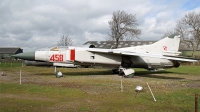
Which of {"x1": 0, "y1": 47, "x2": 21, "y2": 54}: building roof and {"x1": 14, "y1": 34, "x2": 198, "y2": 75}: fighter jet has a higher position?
{"x1": 0, "y1": 47, "x2": 21, "y2": 54}: building roof

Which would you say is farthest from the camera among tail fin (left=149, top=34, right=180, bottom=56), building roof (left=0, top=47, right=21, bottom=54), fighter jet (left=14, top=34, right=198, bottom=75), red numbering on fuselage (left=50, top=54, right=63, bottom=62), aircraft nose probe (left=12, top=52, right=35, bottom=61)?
building roof (left=0, top=47, right=21, bottom=54)

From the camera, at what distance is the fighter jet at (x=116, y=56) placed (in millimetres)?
17484

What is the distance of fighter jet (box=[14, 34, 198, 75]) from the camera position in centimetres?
1748

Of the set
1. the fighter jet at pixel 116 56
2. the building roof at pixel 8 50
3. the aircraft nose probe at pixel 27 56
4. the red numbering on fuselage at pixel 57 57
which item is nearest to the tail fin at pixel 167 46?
the fighter jet at pixel 116 56

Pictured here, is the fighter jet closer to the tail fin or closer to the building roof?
the tail fin

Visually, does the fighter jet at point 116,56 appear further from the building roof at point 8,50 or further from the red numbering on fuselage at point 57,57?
the building roof at point 8,50

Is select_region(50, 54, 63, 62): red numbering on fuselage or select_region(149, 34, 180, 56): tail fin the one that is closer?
select_region(50, 54, 63, 62): red numbering on fuselage

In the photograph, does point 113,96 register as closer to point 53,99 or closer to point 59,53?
point 53,99

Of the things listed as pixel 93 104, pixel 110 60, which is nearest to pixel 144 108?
pixel 93 104

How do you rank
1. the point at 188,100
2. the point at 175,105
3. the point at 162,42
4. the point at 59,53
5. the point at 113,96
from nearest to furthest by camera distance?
the point at 175,105 < the point at 188,100 < the point at 113,96 < the point at 59,53 < the point at 162,42

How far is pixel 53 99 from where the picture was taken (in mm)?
8523

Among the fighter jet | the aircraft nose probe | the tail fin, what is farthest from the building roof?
the tail fin

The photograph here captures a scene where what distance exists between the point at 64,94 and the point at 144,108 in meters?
4.07

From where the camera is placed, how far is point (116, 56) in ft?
62.4
